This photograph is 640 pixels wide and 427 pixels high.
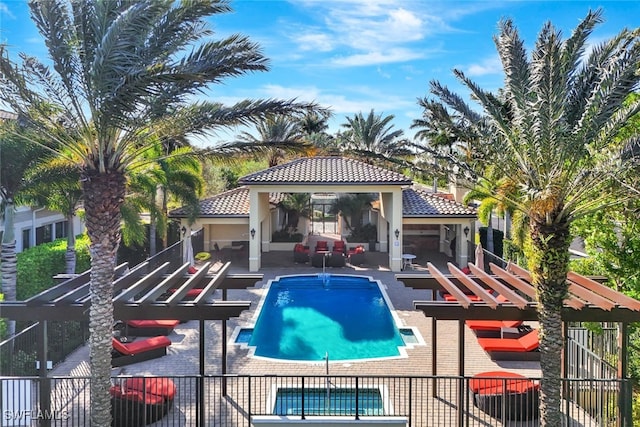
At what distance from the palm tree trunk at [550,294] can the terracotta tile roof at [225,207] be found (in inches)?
794

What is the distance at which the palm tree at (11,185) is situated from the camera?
39.6 ft

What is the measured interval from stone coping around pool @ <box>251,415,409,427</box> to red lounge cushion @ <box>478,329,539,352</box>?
566 cm

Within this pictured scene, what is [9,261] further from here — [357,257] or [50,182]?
[357,257]

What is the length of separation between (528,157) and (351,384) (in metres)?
7.24

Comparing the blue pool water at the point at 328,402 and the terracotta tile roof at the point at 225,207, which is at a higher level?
the terracotta tile roof at the point at 225,207

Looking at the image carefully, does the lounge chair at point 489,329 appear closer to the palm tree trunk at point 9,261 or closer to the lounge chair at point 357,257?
the lounge chair at point 357,257

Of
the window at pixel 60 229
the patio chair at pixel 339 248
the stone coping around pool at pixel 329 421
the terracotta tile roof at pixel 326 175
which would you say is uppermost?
the terracotta tile roof at pixel 326 175

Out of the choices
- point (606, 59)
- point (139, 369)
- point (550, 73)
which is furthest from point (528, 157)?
point (139, 369)

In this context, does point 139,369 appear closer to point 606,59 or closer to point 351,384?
point 351,384

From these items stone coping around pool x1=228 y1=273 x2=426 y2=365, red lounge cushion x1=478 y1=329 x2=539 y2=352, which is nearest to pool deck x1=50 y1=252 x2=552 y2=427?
stone coping around pool x1=228 y1=273 x2=426 y2=365

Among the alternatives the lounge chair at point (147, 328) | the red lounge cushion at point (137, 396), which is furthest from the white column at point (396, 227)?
the red lounge cushion at point (137, 396)

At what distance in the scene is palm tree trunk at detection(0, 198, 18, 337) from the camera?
12570mm

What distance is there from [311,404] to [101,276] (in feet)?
19.0

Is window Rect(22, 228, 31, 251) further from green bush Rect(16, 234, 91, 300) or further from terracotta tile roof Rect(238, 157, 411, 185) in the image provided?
terracotta tile roof Rect(238, 157, 411, 185)
